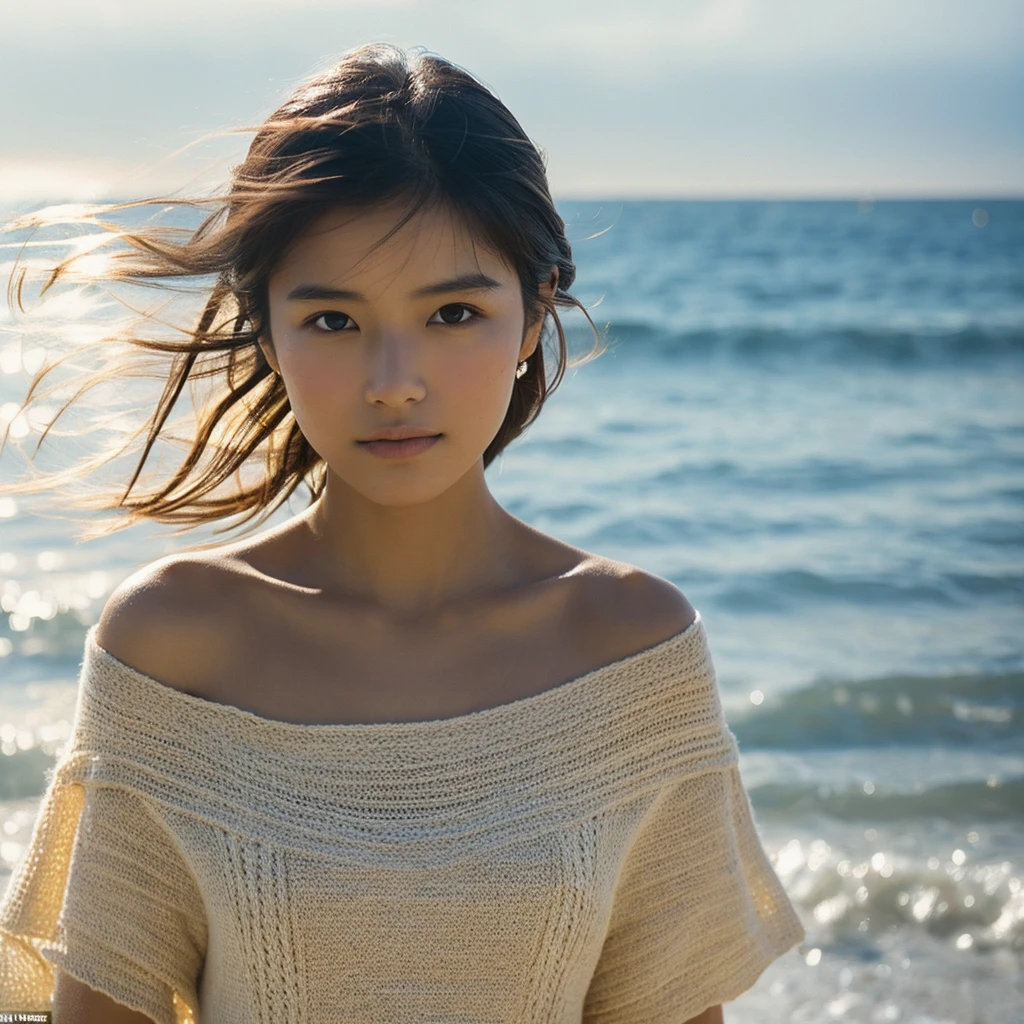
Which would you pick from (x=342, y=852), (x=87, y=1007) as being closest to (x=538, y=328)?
(x=342, y=852)

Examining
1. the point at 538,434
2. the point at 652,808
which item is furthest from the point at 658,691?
the point at 538,434

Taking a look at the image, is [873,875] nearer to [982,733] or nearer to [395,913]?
[982,733]

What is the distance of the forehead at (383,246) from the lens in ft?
6.19

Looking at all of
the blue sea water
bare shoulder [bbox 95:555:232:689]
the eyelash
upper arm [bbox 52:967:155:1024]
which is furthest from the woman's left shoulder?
upper arm [bbox 52:967:155:1024]

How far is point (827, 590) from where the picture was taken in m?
6.96

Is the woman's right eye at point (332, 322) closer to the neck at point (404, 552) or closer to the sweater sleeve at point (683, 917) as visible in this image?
the neck at point (404, 552)

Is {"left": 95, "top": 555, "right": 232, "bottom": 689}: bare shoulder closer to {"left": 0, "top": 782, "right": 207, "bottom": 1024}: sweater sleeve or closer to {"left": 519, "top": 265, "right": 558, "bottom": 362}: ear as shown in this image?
{"left": 0, "top": 782, "right": 207, "bottom": 1024}: sweater sleeve

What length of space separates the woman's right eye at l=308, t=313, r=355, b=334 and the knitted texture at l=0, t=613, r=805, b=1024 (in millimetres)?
554

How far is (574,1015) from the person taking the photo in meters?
2.12

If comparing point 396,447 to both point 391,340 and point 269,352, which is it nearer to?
point 391,340

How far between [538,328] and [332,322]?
1.44 feet

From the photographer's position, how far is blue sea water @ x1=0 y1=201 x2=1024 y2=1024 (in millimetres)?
3885

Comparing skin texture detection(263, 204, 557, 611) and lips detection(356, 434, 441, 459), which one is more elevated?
skin texture detection(263, 204, 557, 611)

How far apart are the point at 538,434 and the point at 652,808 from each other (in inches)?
320
